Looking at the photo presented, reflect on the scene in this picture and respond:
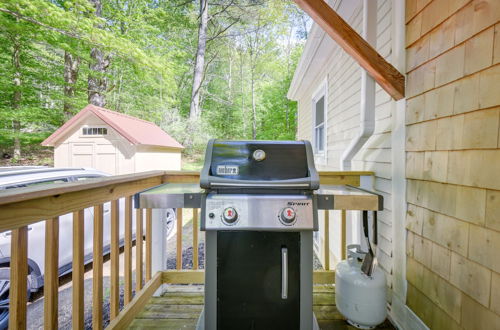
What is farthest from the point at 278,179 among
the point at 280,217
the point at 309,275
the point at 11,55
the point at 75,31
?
the point at 11,55

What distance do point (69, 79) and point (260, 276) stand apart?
11911mm

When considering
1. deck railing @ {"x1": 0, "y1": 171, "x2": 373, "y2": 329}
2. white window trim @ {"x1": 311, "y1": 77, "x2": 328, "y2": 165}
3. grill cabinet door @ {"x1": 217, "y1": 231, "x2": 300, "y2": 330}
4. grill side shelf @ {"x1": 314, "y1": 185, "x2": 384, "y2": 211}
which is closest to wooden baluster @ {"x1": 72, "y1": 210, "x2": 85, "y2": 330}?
deck railing @ {"x1": 0, "y1": 171, "x2": 373, "y2": 329}

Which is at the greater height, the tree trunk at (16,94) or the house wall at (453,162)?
the tree trunk at (16,94)

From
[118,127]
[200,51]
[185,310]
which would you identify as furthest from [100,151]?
[185,310]

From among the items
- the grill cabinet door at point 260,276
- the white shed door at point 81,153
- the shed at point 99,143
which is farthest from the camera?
the white shed door at point 81,153

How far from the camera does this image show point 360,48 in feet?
5.59

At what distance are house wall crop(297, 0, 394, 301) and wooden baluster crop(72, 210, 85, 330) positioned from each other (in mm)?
1921

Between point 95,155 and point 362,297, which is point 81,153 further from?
point 362,297

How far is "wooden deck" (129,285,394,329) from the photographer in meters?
1.75

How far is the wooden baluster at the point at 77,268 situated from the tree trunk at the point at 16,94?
10157 mm

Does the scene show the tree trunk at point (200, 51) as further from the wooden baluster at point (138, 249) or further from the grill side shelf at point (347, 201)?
the grill side shelf at point (347, 201)

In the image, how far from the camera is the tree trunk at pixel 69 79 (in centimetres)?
993

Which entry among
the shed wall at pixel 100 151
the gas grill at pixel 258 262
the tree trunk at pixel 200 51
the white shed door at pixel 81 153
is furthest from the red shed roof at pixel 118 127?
the gas grill at pixel 258 262

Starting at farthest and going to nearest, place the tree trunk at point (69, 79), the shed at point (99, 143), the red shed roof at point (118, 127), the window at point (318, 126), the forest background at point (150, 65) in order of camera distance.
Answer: the tree trunk at point (69, 79) → the shed at point (99, 143) → the red shed roof at point (118, 127) → the forest background at point (150, 65) → the window at point (318, 126)
